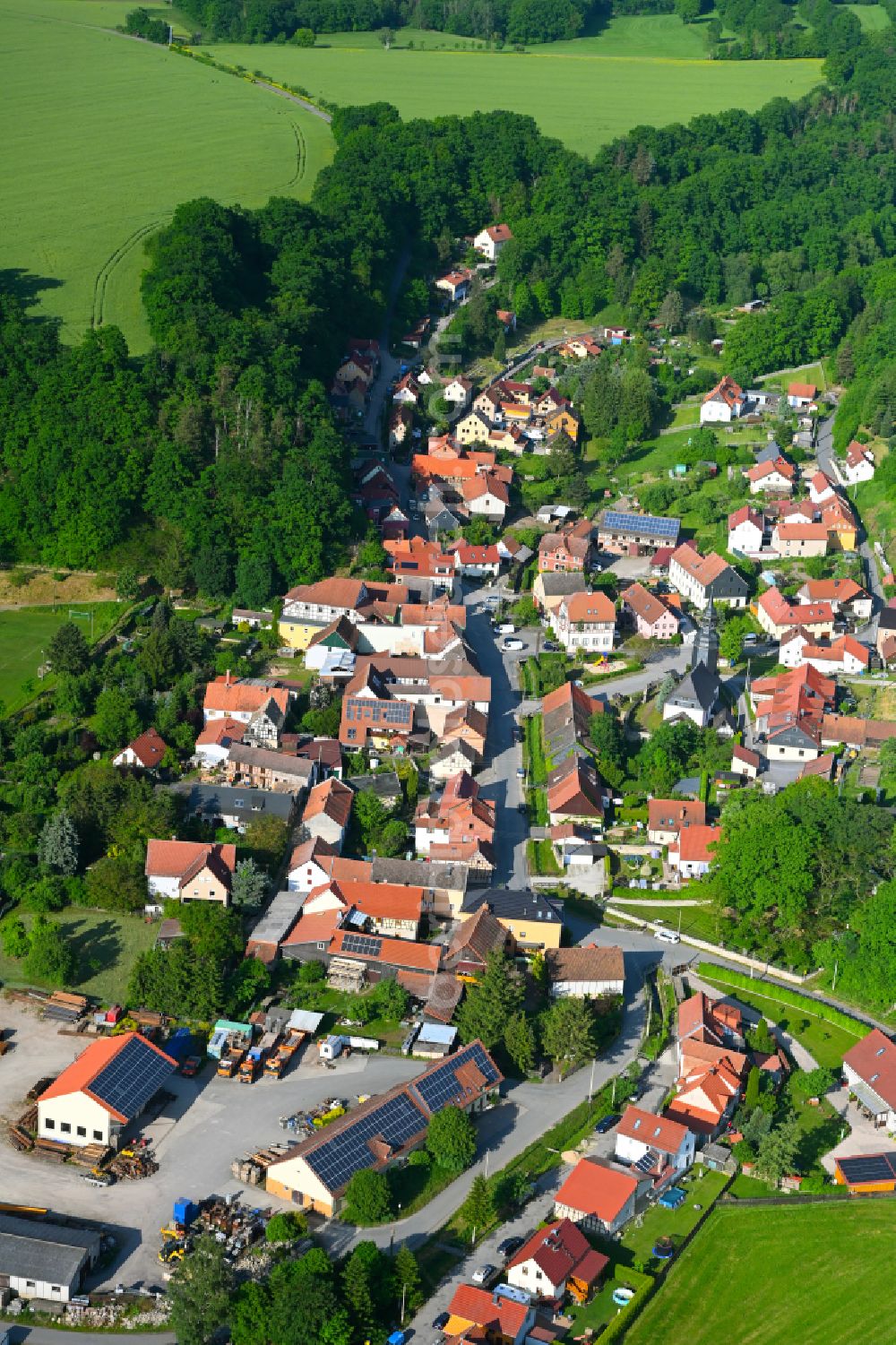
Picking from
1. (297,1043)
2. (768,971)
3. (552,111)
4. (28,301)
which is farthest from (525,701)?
(552,111)

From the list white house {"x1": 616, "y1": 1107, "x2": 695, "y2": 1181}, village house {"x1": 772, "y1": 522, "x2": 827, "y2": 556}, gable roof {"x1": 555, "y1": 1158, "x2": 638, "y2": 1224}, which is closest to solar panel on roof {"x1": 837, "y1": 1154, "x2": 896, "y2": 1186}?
white house {"x1": 616, "y1": 1107, "x2": 695, "y2": 1181}

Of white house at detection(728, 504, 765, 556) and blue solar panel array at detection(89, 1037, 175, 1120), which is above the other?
white house at detection(728, 504, 765, 556)

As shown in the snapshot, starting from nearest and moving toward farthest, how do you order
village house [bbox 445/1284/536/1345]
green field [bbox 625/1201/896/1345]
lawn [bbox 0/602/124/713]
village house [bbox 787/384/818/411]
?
village house [bbox 445/1284/536/1345], green field [bbox 625/1201/896/1345], lawn [bbox 0/602/124/713], village house [bbox 787/384/818/411]

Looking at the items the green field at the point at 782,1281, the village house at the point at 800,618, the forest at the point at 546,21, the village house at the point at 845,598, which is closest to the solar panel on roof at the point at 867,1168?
the green field at the point at 782,1281

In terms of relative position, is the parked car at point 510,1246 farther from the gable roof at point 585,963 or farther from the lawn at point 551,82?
the lawn at point 551,82

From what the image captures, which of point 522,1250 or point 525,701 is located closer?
point 522,1250

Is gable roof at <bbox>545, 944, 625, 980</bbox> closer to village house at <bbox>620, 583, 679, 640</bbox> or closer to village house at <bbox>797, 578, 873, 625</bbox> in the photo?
village house at <bbox>620, 583, 679, 640</bbox>

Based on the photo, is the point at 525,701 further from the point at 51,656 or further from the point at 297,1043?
the point at 297,1043
